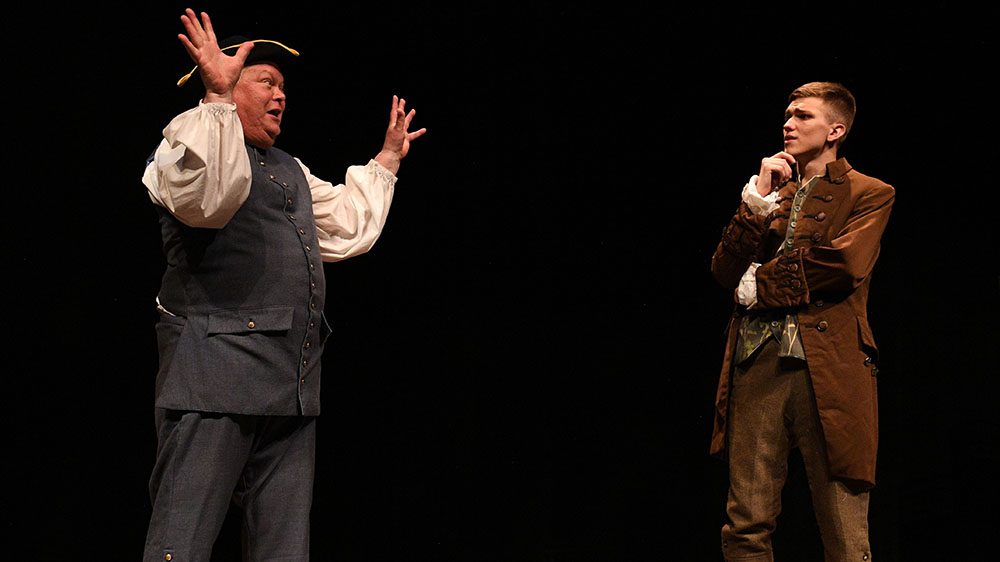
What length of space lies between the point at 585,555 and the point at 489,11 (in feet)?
5.86

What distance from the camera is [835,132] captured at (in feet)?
8.12

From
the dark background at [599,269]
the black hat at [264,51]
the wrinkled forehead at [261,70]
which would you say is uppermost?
the black hat at [264,51]

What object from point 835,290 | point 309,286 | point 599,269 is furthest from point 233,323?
point 599,269

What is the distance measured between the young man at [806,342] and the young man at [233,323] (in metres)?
0.95

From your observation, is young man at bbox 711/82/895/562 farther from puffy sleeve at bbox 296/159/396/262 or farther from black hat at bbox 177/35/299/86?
black hat at bbox 177/35/299/86

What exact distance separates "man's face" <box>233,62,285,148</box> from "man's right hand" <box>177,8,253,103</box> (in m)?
0.22

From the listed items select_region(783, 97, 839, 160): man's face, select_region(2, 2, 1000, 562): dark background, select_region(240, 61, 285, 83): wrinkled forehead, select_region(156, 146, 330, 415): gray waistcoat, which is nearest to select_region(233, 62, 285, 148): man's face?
select_region(240, 61, 285, 83): wrinkled forehead

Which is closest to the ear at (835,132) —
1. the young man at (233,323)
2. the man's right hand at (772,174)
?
the man's right hand at (772,174)

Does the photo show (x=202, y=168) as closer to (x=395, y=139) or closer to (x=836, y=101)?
(x=395, y=139)

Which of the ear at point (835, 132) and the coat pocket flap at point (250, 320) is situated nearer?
the coat pocket flap at point (250, 320)

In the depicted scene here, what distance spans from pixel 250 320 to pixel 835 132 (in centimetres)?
141

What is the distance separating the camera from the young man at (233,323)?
1875mm

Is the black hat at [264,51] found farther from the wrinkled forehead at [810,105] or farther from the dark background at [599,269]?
the wrinkled forehead at [810,105]

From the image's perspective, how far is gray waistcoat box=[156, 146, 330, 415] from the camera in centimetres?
193
